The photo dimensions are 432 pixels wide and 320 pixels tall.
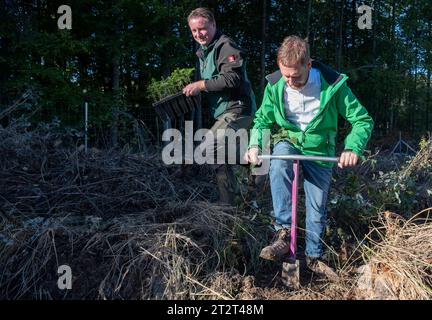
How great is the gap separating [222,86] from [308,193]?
3.40ft

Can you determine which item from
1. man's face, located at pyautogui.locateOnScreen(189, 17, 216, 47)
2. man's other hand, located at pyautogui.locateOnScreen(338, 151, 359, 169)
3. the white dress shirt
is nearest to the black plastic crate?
man's face, located at pyautogui.locateOnScreen(189, 17, 216, 47)

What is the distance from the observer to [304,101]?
3012mm

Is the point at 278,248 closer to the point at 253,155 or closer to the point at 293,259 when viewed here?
the point at 293,259

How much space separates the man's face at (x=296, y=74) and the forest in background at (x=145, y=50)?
3.16 meters

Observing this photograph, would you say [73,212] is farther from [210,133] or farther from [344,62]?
[344,62]

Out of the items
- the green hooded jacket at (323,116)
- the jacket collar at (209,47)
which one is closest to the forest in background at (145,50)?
the jacket collar at (209,47)

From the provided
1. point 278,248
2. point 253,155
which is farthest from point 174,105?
point 278,248

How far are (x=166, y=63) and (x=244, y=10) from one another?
5.14 metres

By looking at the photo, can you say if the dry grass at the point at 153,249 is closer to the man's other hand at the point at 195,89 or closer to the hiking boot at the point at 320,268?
the hiking boot at the point at 320,268

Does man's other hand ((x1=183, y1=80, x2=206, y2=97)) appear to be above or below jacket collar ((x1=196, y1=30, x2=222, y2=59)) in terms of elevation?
below

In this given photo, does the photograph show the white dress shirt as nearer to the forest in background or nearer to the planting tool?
the planting tool

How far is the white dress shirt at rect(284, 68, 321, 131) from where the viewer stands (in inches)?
117

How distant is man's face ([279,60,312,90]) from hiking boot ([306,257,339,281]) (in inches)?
46.2

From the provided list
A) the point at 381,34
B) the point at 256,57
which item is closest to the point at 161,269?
the point at 256,57
